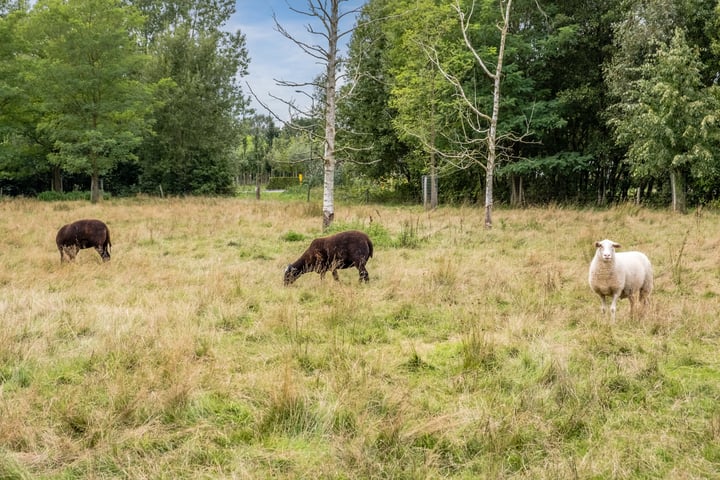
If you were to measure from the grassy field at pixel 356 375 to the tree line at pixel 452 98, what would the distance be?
831cm

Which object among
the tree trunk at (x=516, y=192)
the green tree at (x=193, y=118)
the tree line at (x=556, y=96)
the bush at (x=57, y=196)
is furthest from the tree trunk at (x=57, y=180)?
the tree trunk at (x=516, y=192)

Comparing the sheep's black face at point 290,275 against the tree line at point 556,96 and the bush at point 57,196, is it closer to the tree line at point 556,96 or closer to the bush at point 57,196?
the tree line at point 556,96

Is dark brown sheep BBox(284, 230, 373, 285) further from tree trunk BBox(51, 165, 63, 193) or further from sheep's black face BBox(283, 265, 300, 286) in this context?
tree trunk BBox(51, 165, 63, 193)

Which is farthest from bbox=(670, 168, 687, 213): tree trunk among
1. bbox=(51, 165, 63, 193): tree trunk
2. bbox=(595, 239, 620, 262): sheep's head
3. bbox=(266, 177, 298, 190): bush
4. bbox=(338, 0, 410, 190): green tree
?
bbox=(266, 177, 298, 190): bush

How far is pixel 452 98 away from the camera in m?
24.5

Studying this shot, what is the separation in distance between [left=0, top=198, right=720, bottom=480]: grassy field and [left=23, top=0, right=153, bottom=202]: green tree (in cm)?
1839

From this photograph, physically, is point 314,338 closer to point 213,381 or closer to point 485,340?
point 213,381

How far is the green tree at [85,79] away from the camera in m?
23.6

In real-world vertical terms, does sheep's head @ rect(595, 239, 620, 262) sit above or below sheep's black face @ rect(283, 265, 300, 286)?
above

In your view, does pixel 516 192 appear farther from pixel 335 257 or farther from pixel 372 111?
pixel 335 257

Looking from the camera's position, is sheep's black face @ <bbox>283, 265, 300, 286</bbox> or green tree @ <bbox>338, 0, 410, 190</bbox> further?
green tree @ <bbox>338, 0, 410, 190</bbox>

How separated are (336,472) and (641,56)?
76.6 ft

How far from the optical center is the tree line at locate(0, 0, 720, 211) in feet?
62.0

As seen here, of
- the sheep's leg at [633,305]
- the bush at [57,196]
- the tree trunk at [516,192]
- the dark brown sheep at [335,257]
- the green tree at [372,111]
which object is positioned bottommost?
the sheep's leg at [633,305]
